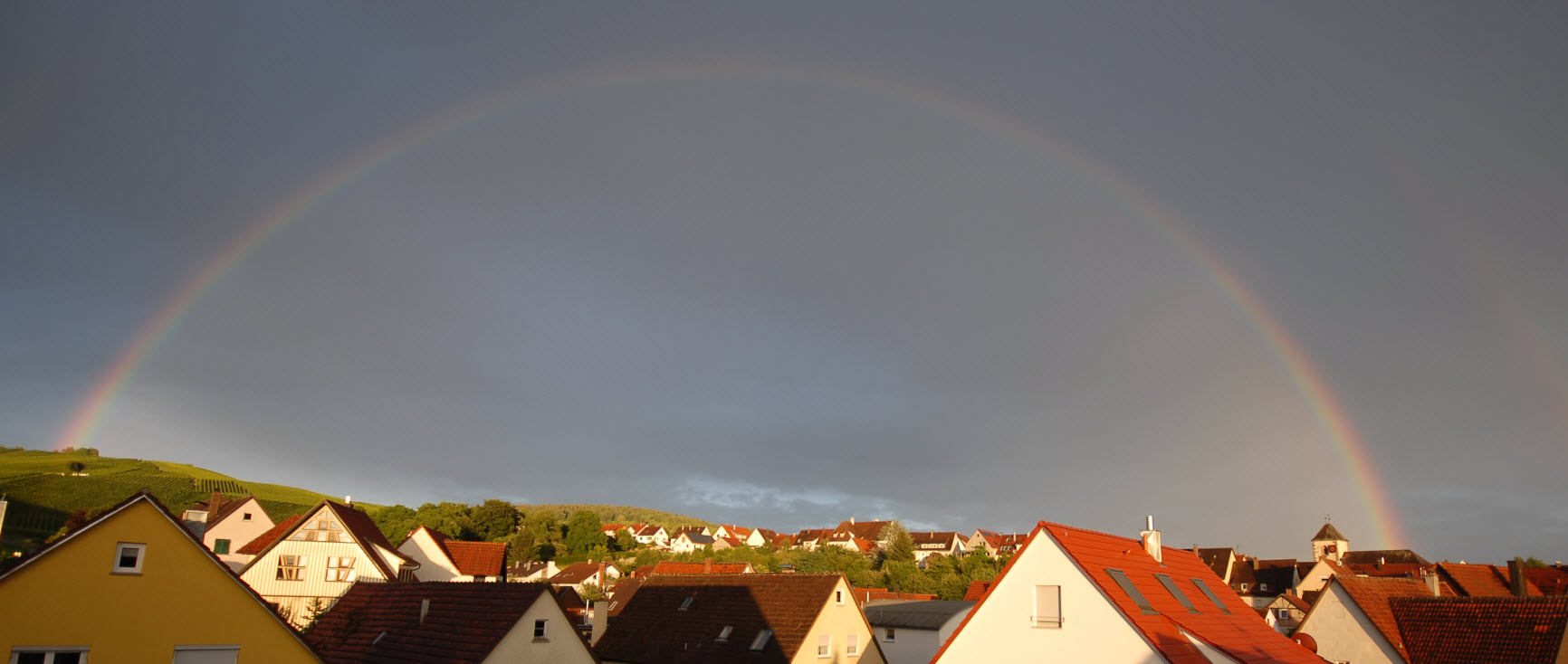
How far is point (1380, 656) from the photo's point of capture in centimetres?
3675

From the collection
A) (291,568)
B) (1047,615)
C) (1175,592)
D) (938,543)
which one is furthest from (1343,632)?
(938,543)

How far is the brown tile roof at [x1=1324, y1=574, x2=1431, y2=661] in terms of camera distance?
3634 cm

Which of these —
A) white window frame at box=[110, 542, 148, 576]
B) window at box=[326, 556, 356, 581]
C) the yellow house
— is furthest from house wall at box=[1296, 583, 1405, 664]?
window at box=[326, 556, 356, 581]

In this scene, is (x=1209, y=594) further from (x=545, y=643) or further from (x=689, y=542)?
(x=689, y=542)

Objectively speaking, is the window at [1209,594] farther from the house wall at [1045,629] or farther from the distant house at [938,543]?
the distant house at [938,543]

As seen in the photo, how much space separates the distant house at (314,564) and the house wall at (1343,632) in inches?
1851

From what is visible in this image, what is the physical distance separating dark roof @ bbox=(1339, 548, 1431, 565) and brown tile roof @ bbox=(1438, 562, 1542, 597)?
57.6 m

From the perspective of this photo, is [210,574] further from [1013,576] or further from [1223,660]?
[1223,660]

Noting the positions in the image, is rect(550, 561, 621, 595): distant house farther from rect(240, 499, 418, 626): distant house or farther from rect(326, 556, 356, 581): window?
rect(326, 556, 356, 581): window

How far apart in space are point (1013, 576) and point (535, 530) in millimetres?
133015

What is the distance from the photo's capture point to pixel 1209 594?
93.5 ft

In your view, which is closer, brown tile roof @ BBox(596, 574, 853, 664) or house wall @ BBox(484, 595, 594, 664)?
house wall @ BBox(484, 595, 594, 664)

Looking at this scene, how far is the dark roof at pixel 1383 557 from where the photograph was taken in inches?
4707

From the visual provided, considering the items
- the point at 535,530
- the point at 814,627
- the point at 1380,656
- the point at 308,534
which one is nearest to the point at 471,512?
the point at 535,530
